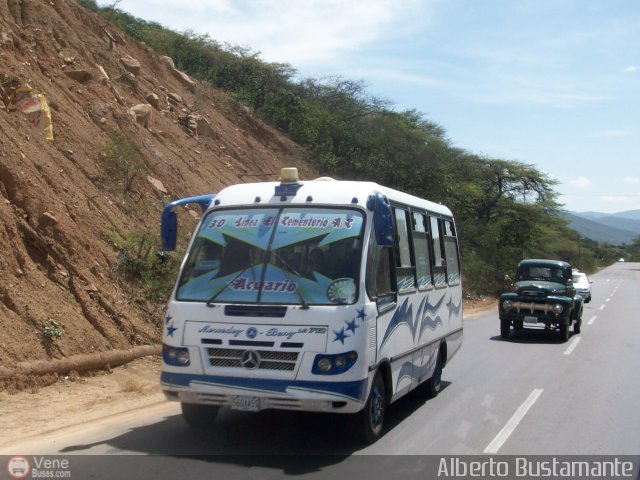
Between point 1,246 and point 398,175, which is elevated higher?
point 398,175

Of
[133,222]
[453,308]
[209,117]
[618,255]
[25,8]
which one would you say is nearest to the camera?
[453,308]

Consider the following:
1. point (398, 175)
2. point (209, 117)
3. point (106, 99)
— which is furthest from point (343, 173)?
point (106, 99)

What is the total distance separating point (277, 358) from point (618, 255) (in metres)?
177

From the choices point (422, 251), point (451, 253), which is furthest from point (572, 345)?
point (422, 251)

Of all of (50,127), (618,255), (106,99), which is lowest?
(618,255)

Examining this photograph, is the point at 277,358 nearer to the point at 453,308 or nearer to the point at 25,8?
the point at 453,308

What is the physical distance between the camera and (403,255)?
8.59 meters

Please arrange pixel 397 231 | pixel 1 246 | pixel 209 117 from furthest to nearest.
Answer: pixel 209 117
pixel 1 246
pixel 397 231

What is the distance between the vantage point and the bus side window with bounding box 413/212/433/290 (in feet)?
30.6

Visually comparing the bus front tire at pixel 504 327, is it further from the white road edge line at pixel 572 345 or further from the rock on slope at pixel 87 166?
the rock on slope at pixel 87 166

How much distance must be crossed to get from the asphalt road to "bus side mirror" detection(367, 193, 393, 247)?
1868 millimetres

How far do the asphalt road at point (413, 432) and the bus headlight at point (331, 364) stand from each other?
829mm

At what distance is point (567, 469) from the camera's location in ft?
22.6

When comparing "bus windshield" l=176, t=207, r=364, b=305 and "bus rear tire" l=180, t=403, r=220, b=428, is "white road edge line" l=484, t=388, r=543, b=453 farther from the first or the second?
"bus rear tire" l=180, t=403, r=220, b=428
